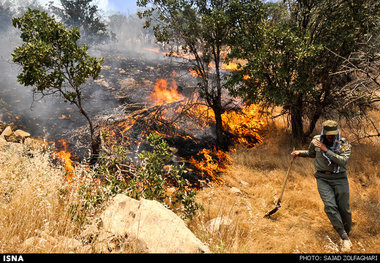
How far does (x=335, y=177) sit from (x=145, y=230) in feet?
11.9

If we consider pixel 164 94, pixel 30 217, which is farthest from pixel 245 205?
pixel 164 94

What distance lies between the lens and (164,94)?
44.9ft

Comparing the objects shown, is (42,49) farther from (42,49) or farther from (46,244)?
(46,244)

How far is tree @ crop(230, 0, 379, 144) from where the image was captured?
6809 mm

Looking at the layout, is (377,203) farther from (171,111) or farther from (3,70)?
(3,70)

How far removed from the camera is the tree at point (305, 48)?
681 centimetres

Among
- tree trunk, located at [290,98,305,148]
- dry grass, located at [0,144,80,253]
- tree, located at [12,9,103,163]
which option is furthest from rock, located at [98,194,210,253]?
tree trunk, located at [290,98,305,148]

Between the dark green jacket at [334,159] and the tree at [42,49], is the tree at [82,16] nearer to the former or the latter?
the tree at [42,49]

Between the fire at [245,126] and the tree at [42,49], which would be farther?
the fire at [245,126]

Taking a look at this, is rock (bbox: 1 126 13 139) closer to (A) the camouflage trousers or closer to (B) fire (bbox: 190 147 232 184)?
(B) fire (bbox: 190 147 232 184)

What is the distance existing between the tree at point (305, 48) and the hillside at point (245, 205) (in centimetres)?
259

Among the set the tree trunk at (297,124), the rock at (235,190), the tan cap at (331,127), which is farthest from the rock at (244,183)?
the tan cap at (331,127)

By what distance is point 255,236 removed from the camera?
4062mm

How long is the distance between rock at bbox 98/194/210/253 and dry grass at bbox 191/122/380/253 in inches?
19.5
